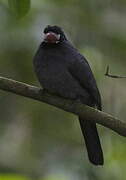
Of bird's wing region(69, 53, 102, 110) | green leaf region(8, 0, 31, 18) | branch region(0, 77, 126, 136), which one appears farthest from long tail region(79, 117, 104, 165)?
green leaf region(8, 0, 31, 18)

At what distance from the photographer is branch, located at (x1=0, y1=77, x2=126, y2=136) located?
3280 mm

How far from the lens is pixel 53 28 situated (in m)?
4.15

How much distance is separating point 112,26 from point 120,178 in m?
1.72

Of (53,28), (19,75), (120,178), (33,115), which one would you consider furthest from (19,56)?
(120,178)

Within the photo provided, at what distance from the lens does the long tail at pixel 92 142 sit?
13.3ft

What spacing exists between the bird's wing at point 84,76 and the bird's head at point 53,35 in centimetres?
22

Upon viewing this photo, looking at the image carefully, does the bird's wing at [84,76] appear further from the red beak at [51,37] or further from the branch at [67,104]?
the branch at [67,104]

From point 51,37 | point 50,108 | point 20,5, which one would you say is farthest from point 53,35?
point 50,108

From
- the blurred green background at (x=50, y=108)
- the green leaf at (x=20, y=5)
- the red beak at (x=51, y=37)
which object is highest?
the green leaf at (x=20, y=5)

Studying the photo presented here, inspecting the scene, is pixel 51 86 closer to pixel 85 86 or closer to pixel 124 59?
pixel 85 86

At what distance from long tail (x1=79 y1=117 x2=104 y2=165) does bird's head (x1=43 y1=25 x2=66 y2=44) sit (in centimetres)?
56

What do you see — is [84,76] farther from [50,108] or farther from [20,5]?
[50,108]

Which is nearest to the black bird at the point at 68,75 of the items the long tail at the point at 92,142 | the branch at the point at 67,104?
the long tail at the point at 92,142

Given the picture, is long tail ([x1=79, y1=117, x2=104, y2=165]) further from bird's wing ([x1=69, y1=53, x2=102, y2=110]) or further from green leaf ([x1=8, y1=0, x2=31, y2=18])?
green leaf ([x1=8, y1=0, x2=31, y2=18])
